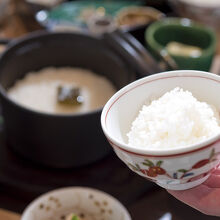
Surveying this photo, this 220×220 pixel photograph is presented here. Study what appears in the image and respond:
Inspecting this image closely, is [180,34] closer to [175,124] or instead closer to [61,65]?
[61,65]

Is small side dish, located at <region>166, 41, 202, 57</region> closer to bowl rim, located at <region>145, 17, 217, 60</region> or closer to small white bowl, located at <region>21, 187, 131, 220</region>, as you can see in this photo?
bowl rim, located at <region>145, 17, 217, 60</region>

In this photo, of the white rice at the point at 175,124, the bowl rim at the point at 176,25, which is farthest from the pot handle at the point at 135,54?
the white rice at the point at 175,124

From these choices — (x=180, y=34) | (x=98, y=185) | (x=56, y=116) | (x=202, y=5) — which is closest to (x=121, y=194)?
(x=98, y=185)

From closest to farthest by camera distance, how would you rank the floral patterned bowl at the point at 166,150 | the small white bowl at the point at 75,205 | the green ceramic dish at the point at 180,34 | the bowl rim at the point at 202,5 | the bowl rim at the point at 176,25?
the floral patterned bowl at the point at 166,150
the small white bowl at the point at 75,205
the bowl rim at the point at 176,25
the green ceramic dish at the point at 180,34
the bowl rim at the point at 202,5

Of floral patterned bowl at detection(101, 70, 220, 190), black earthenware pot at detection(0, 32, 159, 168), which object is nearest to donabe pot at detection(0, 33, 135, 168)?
black earthenware pot at detection(0, 32, 159, 168)

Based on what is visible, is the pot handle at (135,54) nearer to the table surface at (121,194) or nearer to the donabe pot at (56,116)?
the donabe pot at (56,116)

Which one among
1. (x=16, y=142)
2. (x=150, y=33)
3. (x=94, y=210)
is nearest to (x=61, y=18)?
(x=150, y=33)
